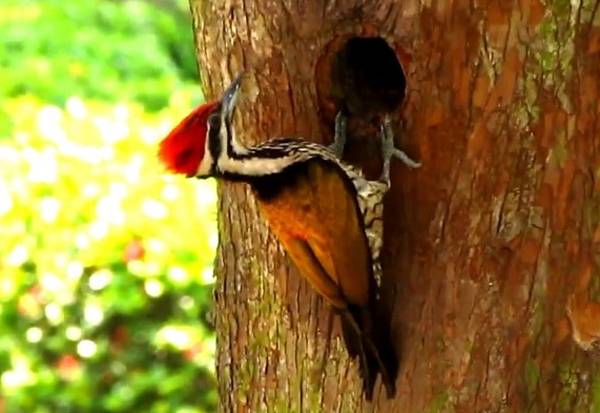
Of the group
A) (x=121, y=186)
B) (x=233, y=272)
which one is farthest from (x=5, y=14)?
(x=233, y=272)

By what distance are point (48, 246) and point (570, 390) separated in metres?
2.91

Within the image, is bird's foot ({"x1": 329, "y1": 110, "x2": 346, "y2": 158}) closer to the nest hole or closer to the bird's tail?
the nest hole

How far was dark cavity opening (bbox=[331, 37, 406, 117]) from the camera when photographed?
2891mm

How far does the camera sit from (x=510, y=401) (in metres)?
2.72

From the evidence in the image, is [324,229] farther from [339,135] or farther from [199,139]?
[199,139]

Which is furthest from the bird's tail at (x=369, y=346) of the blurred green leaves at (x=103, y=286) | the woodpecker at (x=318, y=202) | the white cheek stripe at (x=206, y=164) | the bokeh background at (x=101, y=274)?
the blurred green leaves at (x=103, y=286)

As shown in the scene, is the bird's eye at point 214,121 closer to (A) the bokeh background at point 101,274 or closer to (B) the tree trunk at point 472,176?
(B) the tree trunk at point 472,176

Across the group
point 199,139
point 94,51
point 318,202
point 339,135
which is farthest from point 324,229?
point 94,51

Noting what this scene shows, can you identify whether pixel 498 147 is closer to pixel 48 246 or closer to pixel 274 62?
pixel 274 62

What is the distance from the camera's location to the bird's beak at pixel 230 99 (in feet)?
9.27

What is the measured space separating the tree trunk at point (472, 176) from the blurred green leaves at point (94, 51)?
188 inches

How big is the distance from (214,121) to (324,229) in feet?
1.24

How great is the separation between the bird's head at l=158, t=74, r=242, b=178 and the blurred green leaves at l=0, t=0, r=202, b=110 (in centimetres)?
474

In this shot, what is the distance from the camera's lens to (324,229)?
278cm
